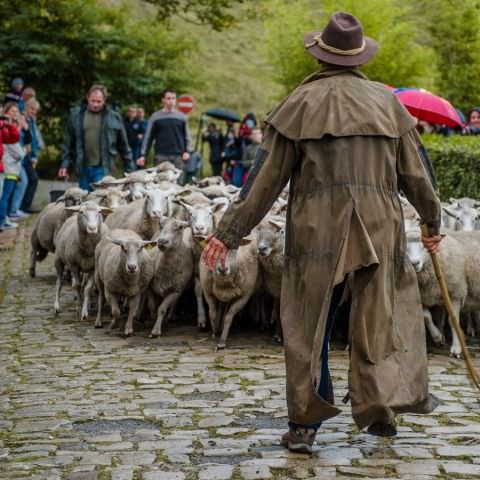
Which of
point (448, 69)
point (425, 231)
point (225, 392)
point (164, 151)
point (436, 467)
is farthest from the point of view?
point (448, 69)

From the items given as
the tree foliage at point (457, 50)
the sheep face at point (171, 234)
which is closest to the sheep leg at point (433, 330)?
the sheep face at point (171, 234)

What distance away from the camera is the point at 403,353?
21.4ft

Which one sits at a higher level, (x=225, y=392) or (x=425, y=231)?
(x=425, y=231)

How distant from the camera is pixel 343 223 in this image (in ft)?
20.5

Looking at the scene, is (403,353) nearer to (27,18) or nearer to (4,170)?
(4,170)

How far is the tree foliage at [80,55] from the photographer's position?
28.5 metres

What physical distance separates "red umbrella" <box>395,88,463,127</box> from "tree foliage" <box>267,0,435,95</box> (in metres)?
17.1

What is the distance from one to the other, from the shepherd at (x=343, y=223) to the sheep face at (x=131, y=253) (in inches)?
183

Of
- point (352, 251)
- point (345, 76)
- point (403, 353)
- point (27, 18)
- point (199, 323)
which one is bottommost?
point (199, 323)

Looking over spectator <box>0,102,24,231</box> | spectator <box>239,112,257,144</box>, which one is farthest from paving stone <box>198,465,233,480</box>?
spectator <box>239,112,257,144</box>

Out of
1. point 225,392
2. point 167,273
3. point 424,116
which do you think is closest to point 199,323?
point 167,273

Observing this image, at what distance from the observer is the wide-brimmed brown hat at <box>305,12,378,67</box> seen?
643 cm

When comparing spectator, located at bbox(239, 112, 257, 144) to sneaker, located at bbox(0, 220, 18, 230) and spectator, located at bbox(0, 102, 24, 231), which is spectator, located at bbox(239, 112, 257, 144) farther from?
spectator, located at bbox(0, 102, 24, 231)

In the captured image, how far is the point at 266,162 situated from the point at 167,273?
5.28m
